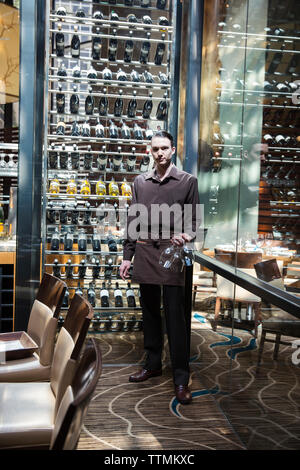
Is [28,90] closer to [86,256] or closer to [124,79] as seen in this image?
[124,79]

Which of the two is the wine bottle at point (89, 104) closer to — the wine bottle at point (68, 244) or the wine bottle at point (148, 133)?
the wine bottle at point (148, 133)

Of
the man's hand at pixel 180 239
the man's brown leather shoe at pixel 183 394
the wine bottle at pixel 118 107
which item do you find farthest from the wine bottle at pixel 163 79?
the man's brown leather shoe at pixel 183 394

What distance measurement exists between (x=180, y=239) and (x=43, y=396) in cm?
139

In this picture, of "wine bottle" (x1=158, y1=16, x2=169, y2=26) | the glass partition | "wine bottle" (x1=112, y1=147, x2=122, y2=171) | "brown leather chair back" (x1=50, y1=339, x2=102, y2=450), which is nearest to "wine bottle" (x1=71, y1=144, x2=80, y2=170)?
"wine bottle" (x1=112, y1=147, x2=122, y2=171)

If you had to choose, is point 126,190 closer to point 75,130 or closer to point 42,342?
point 75,130

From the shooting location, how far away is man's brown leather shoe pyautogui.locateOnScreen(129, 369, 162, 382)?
11.4 ft

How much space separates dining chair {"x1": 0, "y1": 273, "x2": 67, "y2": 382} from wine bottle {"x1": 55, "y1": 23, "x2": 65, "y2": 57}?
2.83m

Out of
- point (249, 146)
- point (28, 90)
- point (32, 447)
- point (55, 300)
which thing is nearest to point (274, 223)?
point (249, 146)

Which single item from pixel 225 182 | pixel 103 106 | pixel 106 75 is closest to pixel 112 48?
pixel 106 75

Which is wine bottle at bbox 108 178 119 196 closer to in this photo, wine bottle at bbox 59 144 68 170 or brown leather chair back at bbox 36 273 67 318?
wine bottle at bbox 59 144 68 170

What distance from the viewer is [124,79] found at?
4.60 m

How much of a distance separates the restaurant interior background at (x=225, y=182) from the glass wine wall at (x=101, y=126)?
0.12 feet

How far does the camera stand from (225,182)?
322 centimetres

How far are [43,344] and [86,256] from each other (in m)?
2.79
